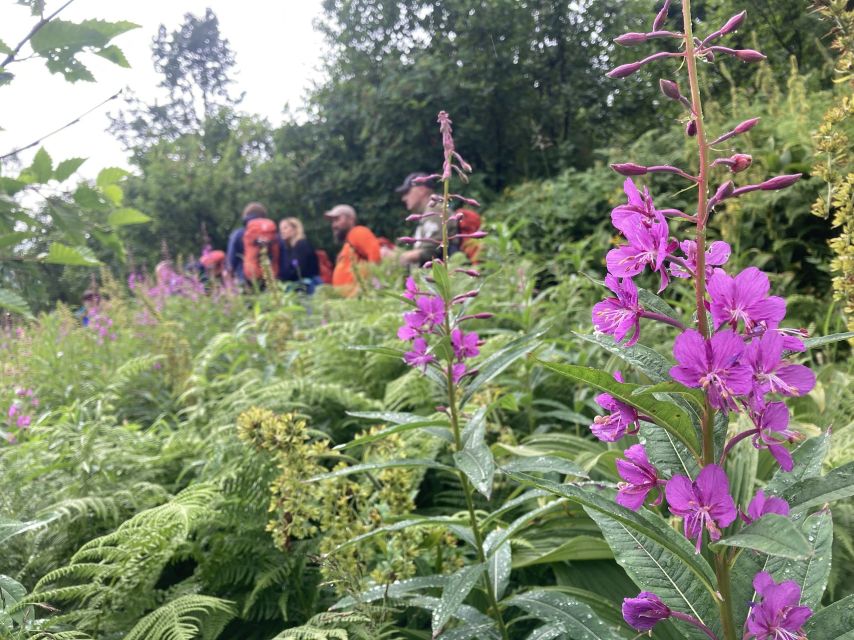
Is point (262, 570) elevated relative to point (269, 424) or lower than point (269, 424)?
lower

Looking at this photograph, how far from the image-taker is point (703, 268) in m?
0.87

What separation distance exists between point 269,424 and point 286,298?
323 centimetres

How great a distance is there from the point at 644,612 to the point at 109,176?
144 cm

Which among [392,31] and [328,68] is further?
[328,68]

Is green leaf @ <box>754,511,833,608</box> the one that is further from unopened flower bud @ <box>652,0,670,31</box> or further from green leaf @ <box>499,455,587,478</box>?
unopened flower bud @ <box>652,0,670,31</box>

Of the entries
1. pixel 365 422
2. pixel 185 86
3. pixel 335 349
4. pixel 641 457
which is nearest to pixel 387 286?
pixel 335 349

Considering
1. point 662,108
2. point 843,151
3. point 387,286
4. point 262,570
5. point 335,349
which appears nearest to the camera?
point 843,151

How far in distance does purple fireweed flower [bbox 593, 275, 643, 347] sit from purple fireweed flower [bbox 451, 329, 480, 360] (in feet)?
2.38

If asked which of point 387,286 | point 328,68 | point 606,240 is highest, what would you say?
point 328,68

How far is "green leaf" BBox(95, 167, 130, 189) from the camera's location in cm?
157

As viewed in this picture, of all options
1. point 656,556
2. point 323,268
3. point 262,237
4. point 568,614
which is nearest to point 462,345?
point 568,614

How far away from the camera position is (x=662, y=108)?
39.0 ft

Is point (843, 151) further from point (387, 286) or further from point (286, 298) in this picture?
point (286, 298)

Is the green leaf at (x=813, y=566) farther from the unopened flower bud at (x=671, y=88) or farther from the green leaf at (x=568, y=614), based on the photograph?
the unopened flower bud at (x=671, y=88)
